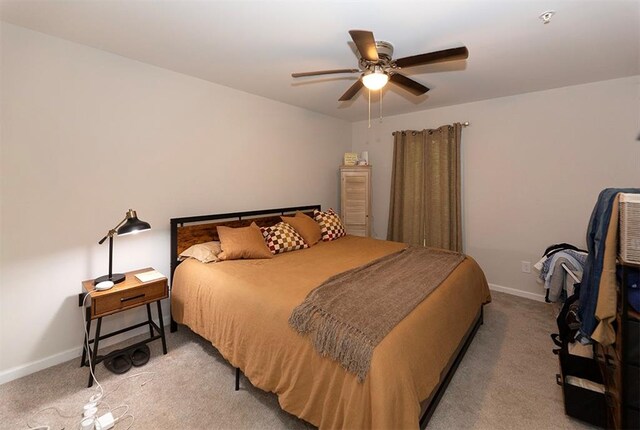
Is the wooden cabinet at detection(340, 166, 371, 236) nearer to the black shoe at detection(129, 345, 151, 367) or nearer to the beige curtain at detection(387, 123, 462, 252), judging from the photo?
the beige curtain at detection(387, 123, 462, 252)

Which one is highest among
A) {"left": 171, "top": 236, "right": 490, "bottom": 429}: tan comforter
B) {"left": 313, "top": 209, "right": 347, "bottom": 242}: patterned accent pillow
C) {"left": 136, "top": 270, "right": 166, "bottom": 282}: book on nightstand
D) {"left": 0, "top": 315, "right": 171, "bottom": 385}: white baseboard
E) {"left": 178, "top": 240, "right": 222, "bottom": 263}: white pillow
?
{"left": 313, "top": 209, "right": 347, "bottom": 242}: patterned accent pillow

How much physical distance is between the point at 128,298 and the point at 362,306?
1785 mm

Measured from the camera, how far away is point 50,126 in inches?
82.7

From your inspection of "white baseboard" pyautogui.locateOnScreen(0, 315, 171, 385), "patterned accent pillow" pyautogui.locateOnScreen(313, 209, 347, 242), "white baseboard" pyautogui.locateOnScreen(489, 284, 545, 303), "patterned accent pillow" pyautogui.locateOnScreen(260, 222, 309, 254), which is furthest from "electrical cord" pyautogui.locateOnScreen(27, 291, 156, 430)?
"white baseboard" pyautogui.locateOnScreen(489, 284, 545, 303)

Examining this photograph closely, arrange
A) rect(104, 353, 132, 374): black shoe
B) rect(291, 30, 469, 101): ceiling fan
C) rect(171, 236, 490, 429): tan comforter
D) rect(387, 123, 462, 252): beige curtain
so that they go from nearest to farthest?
rect(171, 236, 490, 429): tan comforter
rect(291, 30, 469, 101): ceiling fan
rect(104, 353, 132, 374): black shoe
rect(387, 123, 462, 252): beige curtain

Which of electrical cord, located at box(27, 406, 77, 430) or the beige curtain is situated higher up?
the beige curtain

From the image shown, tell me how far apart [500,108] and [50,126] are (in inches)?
182

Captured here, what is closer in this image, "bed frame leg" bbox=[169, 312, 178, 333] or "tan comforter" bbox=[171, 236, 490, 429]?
"tan comforter" bbox=[171, 236, 490, 429]

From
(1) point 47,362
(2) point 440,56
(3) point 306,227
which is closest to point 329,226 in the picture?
(3) point 306,227

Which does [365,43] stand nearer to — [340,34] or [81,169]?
[340,34]

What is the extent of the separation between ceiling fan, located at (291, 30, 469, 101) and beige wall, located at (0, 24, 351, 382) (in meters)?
1.49

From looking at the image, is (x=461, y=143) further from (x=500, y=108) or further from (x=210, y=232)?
(x=210, y=232)

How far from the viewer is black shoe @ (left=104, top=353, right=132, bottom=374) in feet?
6.95

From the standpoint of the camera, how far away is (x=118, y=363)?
2.19 metres
